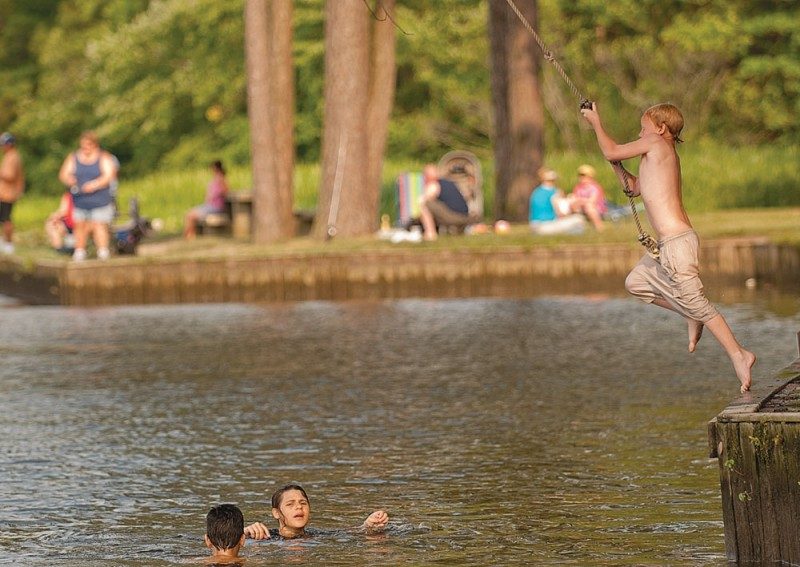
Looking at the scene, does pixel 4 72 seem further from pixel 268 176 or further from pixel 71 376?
pixel 71 376

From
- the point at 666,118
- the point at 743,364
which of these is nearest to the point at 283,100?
the point at 666,118

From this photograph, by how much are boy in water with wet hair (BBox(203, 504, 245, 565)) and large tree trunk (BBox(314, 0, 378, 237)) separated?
57.2 feet

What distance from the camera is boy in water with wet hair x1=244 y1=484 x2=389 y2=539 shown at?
977 cm

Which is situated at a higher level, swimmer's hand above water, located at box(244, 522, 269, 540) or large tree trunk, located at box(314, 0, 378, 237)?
large tree trunk, located at box(314, 0, 378, 237)

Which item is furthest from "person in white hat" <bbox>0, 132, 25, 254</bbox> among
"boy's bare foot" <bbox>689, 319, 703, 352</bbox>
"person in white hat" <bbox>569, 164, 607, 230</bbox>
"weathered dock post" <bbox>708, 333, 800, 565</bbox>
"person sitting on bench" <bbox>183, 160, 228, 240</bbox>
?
"weathered dock post" <bbox>708, 333, 800, 565</bbox>

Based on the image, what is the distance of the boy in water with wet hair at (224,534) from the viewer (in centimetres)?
932

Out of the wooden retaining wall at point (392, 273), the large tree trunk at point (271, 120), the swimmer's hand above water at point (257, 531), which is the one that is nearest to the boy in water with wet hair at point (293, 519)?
the swimmer's hand above water at point (257, 531)

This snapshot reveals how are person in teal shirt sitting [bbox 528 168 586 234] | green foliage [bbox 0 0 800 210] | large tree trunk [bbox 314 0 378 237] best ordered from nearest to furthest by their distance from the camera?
large tree trunk [bbox 314 0 378 237] < person in teal shirt sitting [bbox 528 168 586 234] < green foliage [bbox 0 0 800 210]

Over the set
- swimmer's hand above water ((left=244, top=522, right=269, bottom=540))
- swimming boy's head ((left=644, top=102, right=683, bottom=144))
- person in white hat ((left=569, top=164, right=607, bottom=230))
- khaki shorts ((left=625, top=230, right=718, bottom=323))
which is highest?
person in white hat ((left=569, top=164, right=607, bottom=230))

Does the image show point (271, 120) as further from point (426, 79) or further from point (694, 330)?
point (426, 79)

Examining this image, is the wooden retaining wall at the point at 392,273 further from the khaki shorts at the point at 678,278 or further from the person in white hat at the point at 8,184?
the khaki shorts at the point at 678,278

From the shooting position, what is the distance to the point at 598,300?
2225 centimetres

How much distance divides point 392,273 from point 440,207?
4036 mm

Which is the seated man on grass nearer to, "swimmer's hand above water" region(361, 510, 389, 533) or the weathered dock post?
"swimmer's hand above water" region(361, 510, 389, 533)
